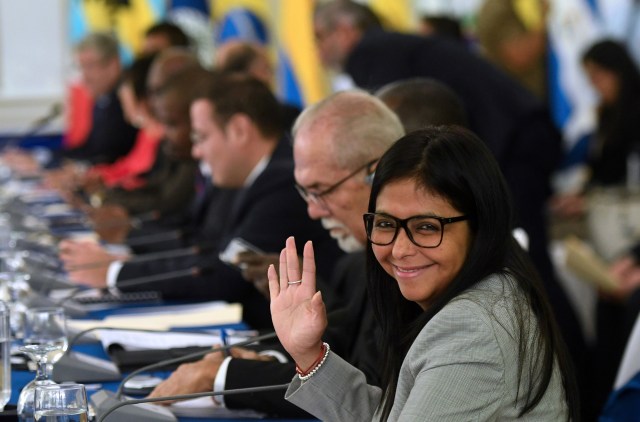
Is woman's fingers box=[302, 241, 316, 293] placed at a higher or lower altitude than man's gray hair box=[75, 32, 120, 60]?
lower

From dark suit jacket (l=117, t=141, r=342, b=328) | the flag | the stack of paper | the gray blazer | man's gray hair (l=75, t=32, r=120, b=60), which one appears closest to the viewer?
the gray blazer

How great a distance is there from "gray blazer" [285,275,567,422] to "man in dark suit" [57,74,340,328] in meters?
1.47

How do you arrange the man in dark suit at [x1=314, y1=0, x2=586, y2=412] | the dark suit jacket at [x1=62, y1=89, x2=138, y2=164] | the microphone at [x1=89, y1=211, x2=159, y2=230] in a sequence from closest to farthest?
the man in dark suit at [x1=314, y1=0, x2=586, y2=412] < the microphone at [x1=89, y1=211, x2=159, y2=230] < the dark suit jacket at [x1=62, y1=89, x2=138, y2=164]

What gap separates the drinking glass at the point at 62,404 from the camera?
167 centimetres

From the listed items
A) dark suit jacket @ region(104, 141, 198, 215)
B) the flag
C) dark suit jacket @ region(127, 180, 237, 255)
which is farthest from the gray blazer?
the flag

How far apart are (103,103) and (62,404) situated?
622 cm

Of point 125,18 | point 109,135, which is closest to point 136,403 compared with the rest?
point 109,135

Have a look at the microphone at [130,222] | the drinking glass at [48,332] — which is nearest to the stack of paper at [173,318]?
the drinking glass at [48,332]

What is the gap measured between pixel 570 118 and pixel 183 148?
264 centimetres

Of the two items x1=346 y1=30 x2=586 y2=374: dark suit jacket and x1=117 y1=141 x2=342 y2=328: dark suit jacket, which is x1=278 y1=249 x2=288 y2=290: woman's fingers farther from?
x1=346 y1=30 x2=586 y2=374: dark suit jacket

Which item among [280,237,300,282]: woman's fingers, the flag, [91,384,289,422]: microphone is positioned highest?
the flag

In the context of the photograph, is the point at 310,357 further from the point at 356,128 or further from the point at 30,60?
the point at 30,60

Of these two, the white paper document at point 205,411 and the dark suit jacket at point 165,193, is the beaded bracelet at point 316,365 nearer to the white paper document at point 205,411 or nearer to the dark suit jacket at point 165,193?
the white paper document at point 205,411

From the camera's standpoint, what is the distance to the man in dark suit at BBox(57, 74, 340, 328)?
3.18 meters
